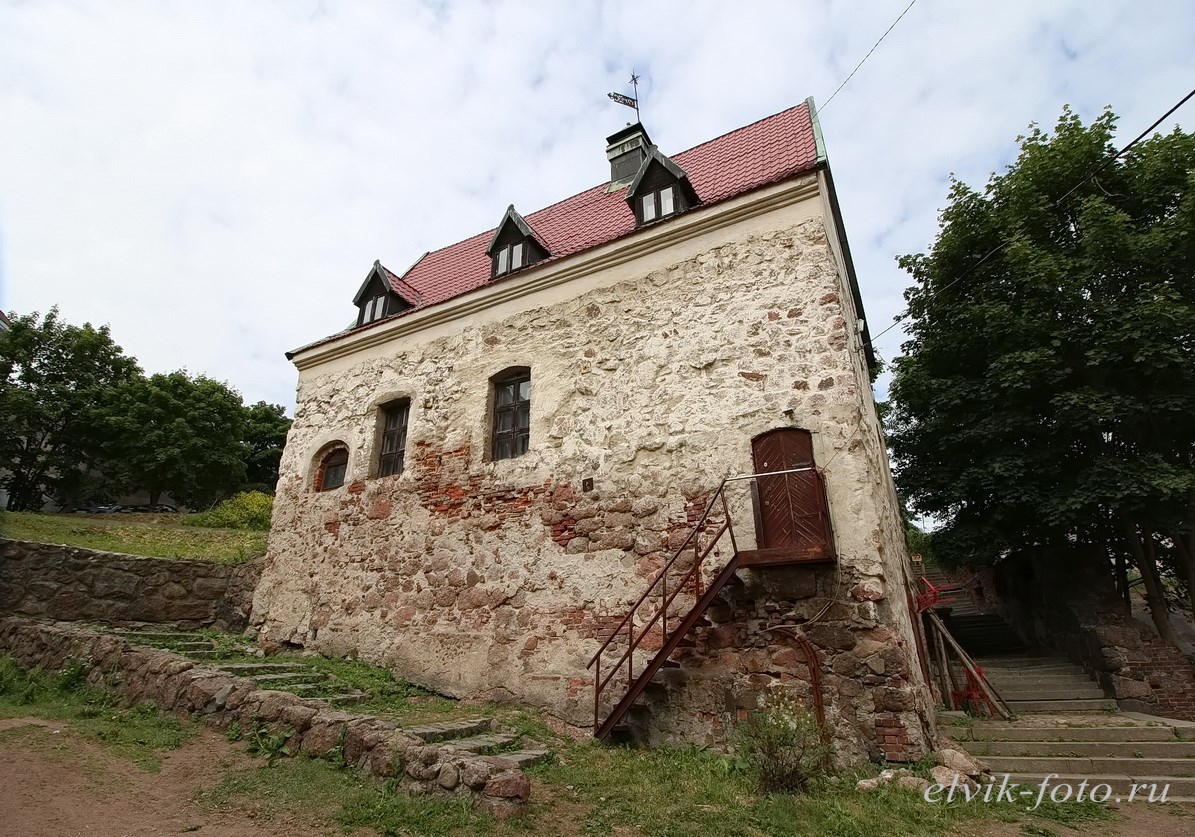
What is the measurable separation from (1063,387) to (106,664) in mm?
15264

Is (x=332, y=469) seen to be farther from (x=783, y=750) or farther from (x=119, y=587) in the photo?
(x=783, y=750)

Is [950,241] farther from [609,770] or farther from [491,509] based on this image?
[609,770]

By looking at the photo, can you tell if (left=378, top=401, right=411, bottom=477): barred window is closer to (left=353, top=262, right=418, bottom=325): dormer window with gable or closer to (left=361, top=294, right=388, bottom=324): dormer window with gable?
(left=353, top=262, right=418, bottom=325): dormer window with gable

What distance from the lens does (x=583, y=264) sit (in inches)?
381

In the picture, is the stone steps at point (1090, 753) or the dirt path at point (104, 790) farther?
the stone steps at point (1090, 753)

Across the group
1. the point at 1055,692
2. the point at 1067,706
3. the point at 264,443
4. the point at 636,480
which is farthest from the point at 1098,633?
the point at 264,443

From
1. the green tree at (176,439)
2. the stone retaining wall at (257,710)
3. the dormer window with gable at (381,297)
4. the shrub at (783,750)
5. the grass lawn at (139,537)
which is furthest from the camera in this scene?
the green tree at (176,439)

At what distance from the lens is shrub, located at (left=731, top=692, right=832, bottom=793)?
5.45m

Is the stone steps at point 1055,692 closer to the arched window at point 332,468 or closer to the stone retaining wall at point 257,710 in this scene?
the stone retaining wall at point 257,710

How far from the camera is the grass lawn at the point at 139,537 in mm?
11578

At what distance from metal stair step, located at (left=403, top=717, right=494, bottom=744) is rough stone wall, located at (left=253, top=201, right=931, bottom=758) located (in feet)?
3.66

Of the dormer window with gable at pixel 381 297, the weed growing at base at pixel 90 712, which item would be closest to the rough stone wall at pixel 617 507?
the dormer window with gable at pixel 381 297

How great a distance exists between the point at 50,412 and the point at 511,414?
2066cm

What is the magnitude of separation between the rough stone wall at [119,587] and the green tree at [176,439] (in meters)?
13.3
